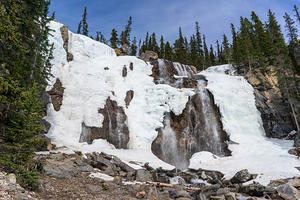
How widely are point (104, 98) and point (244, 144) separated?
725 inches

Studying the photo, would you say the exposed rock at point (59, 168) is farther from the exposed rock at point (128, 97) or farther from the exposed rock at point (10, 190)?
the exposed rock at point (128, 97)

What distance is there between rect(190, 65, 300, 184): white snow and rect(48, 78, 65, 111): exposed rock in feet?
56.0

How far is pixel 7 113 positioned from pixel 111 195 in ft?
33.8

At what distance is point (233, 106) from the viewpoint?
84.9 feet

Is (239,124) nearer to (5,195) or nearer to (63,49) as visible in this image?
(5,195)

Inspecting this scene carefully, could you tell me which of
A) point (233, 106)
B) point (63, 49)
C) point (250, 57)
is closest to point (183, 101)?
point (233, 106)

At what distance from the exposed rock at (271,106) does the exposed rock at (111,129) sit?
1932 cm

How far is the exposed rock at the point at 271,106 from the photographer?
25359mm

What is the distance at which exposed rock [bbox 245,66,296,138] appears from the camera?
25359 mm

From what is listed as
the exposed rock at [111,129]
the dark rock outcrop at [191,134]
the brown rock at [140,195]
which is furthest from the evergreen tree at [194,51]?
the brown rock at [140,195]

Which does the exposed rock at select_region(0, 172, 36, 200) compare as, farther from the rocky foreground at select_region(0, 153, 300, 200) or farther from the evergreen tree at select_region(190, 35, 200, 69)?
the evergreen tree at select_region(190, 35, 200, 69)

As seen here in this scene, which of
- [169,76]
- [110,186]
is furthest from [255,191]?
[169,76]

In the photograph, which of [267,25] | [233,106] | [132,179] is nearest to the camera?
[132,179]

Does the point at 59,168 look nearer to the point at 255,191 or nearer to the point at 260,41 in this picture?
the point at 255,191
